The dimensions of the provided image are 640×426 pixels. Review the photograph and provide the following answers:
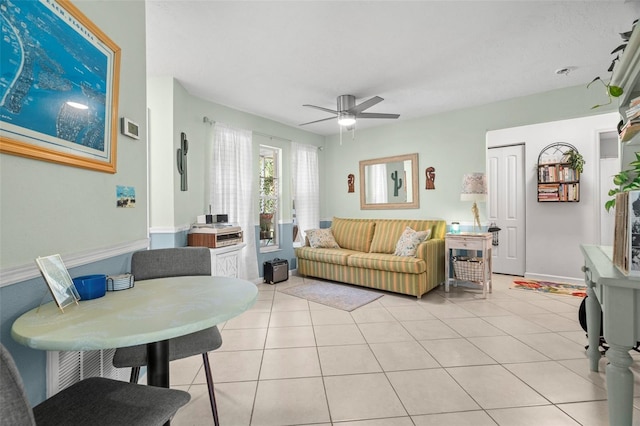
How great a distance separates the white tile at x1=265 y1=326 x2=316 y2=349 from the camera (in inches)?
102

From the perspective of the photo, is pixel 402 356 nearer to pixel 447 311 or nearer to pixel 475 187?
pixel 447 311

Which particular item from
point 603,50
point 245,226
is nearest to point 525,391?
point 603,50

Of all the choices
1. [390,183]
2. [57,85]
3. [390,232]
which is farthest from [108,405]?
[390,183]

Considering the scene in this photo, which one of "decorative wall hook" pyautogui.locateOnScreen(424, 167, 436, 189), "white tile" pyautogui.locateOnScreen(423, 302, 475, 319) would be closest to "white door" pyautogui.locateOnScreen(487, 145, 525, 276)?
"decorative wall hook" pyautogui.locateOnScreen(424, 167, 436, 189)

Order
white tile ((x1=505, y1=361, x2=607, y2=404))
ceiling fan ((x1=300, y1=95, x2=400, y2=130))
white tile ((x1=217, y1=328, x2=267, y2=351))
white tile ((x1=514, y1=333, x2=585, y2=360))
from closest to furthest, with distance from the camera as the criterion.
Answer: white tile ((x1=505, y1=361, x2=607, y2=404)) < white tile ((x1=514, y1=333, x2=585, y2=360)) < white tile ((x1=217, y1=328, x2=267, y2=351)) < ceiling fan ((x1=300, y1=95, x2=400, y2=130))

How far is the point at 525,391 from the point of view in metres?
1.90

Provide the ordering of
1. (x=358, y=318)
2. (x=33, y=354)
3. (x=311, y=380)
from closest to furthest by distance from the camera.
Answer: (x=33, y=354), (x=311, y=380), (x=358, y=318)

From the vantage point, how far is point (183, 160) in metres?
3.54

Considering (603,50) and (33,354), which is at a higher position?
(603,50)

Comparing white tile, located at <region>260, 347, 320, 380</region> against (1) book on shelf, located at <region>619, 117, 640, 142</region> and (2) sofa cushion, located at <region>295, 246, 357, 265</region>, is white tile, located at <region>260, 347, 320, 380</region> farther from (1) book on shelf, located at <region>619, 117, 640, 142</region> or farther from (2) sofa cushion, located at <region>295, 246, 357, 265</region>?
(1) book on shelf, located at <region>619, 117, 640, 142</region>

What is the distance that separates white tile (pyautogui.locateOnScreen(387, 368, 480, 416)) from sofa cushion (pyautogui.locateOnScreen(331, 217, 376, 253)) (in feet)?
9.55

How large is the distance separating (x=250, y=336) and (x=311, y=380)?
940 millimetres

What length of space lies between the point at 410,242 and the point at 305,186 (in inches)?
91.9

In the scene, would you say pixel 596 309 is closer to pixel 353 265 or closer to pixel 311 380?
pixel 311 380
